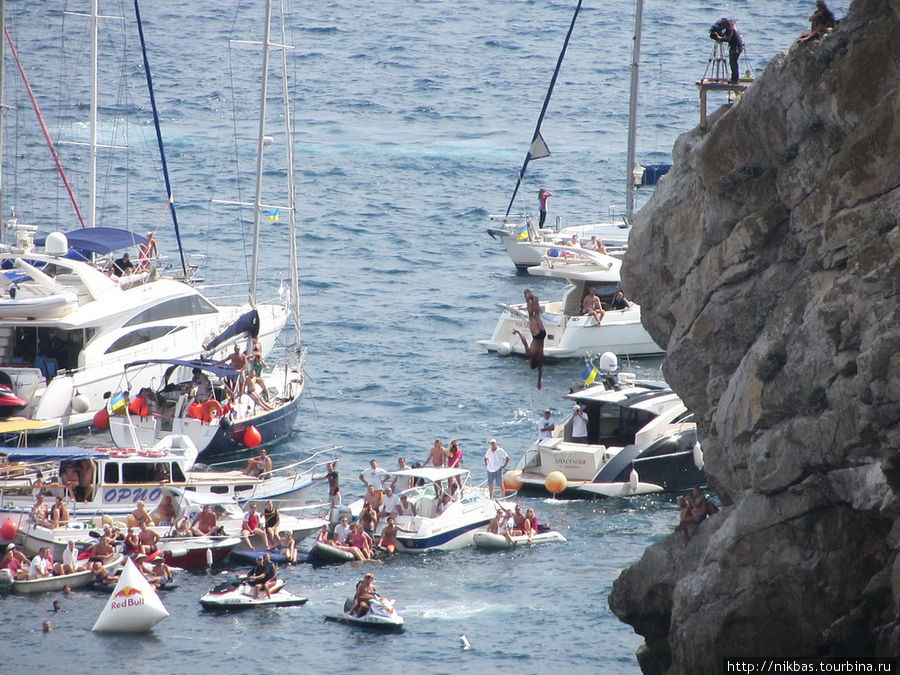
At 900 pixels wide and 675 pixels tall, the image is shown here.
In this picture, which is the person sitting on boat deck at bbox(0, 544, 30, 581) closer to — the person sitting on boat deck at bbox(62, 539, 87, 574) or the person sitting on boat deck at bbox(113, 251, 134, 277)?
the person sitting on boat deck at bbox(62, 539, 87, 574)

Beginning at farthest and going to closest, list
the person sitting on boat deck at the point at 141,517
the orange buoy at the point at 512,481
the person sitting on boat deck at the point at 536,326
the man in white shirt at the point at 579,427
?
1. the man in white shirt at the point at 579,427
2. the orange buoy at the point at 512,481
3. the person sitting on boat deck at the point at 141,517
4. the person sitting on boat deck at the point at 536,326

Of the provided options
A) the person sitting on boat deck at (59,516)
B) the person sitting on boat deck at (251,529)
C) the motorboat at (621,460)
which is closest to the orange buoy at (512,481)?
the motorboat at (621,460)

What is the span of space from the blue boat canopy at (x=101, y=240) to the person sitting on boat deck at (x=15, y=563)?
15989 mm

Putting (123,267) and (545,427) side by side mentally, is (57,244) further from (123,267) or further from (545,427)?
(545,427)

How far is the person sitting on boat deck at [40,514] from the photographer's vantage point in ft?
105

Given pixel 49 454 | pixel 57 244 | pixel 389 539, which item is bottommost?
pixel 389 539

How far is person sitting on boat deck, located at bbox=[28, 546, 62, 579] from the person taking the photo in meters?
30.6

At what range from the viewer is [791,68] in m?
20.6

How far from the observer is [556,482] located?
3747 cm

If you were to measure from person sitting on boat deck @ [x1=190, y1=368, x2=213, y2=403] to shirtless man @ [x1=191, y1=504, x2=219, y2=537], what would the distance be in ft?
23.8

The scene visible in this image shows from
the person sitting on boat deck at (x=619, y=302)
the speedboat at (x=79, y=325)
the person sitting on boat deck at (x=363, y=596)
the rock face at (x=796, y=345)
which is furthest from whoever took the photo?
the person sitting on boat deck at (x=619, y=302)

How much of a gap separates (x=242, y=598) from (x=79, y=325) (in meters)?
13.7

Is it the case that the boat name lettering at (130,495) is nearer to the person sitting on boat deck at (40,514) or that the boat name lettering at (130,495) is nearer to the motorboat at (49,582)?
the person sitting on boat deck at (40,514)

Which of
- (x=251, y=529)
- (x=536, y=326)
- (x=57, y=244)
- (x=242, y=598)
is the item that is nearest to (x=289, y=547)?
(x=251, y=529)
